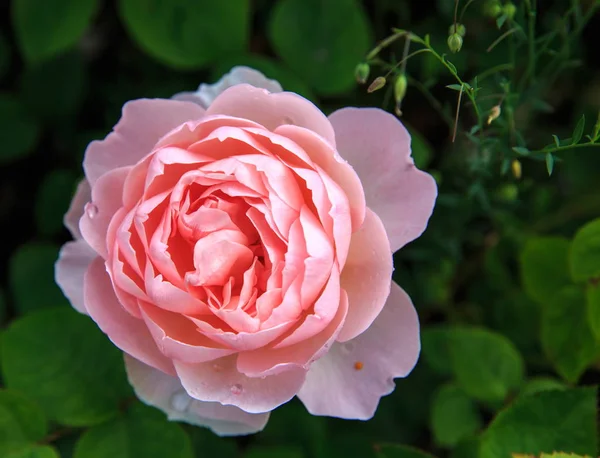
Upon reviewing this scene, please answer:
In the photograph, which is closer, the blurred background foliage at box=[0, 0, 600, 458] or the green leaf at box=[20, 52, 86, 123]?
the blurred background foliage at box=[0, 0, 600, 458]

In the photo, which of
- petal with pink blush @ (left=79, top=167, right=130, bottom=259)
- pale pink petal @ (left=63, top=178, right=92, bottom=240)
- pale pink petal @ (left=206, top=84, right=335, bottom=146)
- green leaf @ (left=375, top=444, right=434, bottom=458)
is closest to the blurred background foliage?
green leaf @ (left=375, top=444, right=434, bottom=458)

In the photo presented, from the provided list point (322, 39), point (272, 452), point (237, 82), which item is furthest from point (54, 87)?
point (272, 452)

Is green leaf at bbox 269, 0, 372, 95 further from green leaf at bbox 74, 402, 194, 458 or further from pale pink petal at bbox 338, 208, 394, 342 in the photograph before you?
green leaf at bbox 74, 402, 194, 458

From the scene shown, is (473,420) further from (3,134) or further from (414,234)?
(3,134)

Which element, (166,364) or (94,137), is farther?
(94,137)

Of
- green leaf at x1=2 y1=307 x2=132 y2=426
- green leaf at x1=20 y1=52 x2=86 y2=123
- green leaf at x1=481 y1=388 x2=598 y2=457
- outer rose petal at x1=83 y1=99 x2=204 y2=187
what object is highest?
outer rose petal at x1=83 y1=99 x2=204 y2=187

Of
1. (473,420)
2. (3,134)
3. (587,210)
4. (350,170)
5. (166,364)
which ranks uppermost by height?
(350,170)

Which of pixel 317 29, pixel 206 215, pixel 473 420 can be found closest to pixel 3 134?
pixel 317 29
